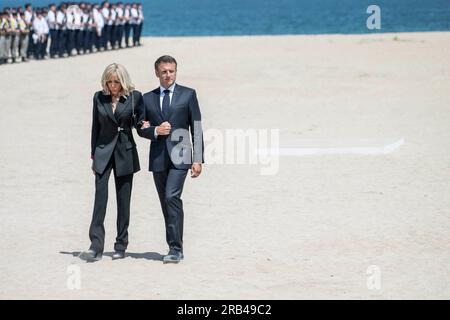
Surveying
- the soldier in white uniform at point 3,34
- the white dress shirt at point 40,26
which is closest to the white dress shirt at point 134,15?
the white dress shirt at point 40,26

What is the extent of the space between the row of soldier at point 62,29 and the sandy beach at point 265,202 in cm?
884

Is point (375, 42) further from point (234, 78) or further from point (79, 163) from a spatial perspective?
point (79, 163)

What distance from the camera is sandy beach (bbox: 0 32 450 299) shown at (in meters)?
9.11

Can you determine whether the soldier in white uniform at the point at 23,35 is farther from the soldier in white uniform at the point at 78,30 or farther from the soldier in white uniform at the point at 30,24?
the soldier in white uniform at the point at 78,30

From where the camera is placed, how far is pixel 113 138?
32.0 ft

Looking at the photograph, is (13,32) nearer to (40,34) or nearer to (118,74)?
(40,34)

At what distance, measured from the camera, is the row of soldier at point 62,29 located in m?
35.4

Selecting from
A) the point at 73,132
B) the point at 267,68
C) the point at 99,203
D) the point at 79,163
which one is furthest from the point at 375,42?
the point at 99,203

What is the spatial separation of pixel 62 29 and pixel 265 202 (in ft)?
87.4

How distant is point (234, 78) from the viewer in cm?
2805

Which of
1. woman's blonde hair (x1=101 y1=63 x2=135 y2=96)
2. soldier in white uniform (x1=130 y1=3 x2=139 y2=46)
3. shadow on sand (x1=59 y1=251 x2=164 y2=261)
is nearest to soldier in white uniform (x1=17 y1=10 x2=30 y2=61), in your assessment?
soldier in white uniform (x1=130 y1=3 x2=139 y2=46)

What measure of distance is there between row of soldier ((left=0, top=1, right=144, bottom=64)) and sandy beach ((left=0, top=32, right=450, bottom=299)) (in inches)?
348

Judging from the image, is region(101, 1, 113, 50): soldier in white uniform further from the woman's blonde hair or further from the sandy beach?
the woman's blonde hair
